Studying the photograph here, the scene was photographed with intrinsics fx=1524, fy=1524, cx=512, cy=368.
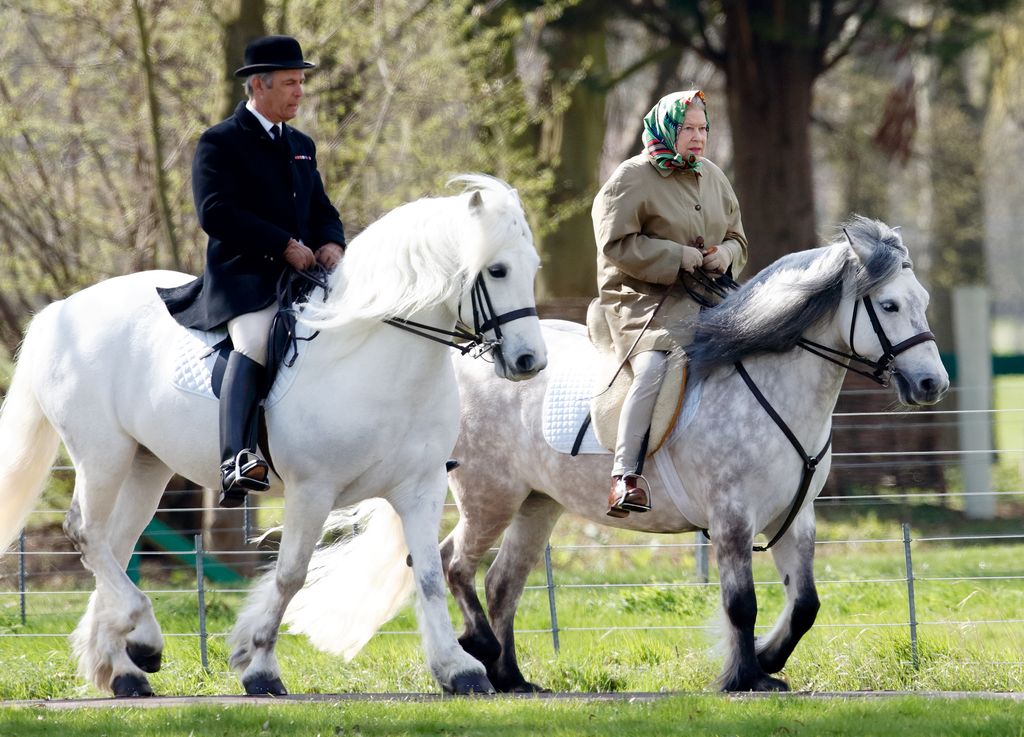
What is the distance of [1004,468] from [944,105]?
11151 millimetres

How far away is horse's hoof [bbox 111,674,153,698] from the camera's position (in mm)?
7465

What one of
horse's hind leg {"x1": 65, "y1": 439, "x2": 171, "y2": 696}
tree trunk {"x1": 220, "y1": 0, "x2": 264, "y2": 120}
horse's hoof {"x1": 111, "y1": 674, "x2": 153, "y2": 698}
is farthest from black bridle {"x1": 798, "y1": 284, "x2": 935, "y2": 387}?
tree trunk {"x1": 220, "y1": 0, "x2": 264, "y2": 120}

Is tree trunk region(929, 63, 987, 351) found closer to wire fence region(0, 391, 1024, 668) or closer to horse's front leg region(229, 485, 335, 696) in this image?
wire fence region(0, 391, 1024, 668)

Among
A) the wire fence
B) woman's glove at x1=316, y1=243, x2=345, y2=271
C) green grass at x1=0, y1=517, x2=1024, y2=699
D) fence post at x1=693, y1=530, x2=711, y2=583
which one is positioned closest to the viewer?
woman's glove at x1=316, y1=243, x2=345, y2=271

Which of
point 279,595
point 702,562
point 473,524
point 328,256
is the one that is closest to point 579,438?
point 473,524

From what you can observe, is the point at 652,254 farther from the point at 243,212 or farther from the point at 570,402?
the point at 243,212

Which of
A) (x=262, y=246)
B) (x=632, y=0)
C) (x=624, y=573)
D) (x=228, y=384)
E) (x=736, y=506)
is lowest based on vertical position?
(x=624, y=573)

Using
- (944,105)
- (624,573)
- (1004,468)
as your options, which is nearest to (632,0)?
(624,573)

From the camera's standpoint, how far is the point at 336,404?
272 inches

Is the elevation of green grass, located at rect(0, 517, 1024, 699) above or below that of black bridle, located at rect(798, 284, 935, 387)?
below

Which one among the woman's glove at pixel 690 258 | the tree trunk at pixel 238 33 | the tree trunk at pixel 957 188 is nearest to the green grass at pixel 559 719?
the woman's glove at pixel 690 258

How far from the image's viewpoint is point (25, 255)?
1388cm

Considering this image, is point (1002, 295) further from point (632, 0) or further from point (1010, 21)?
point (632, 0)

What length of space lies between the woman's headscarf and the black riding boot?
2.15 m
